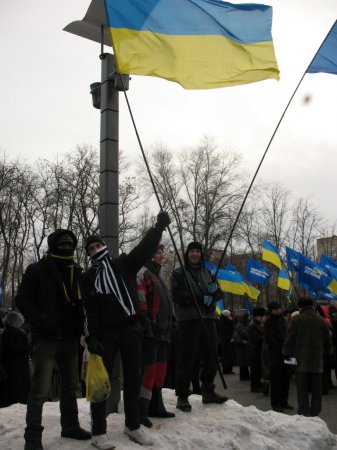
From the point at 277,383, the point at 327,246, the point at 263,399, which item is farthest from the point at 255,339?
the point at 327,246

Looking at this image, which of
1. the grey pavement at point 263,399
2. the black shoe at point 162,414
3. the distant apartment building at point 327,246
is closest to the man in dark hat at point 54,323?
the black shoe at point 162,414

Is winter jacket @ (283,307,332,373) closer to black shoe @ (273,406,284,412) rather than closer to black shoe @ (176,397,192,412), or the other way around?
black shoe @ (273,406,284,412)

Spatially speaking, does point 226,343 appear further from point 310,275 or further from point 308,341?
point 308,341

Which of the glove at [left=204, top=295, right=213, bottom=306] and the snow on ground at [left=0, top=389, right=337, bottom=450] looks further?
the glove at [left=204, top=295, right=213, bottom=306]

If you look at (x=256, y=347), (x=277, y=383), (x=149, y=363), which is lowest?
(x=277, y=383)

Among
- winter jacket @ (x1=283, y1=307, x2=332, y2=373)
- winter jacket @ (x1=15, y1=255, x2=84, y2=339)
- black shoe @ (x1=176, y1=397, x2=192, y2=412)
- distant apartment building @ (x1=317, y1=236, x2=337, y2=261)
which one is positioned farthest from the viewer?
distant apartment building @ (x1=317, y1=236, x2=337, y2=261)

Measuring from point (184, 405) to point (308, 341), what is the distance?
2835mm

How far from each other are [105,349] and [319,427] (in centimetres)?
284

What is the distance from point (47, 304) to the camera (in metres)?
4.74

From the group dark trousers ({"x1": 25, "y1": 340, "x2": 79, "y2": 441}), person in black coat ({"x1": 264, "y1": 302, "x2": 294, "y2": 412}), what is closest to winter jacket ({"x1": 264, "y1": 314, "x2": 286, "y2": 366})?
person in black coat ({"x1": 264, "y1": 302, "x2": 294, "y2": 412})

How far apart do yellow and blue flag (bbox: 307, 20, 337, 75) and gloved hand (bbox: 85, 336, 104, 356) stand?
5116mm

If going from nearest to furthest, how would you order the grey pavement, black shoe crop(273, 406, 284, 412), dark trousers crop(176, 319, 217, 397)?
dark trousers crop(176, 319, 217, 397) < the grey pavement < black shoe crop(273, 406, 284, 412)

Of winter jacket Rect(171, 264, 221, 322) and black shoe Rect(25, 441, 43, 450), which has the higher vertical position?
winter jacket Rect(171, 264, 221, 322)

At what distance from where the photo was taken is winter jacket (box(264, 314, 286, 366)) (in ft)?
31.6
